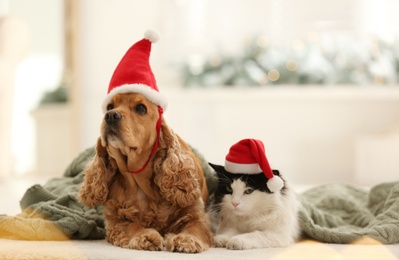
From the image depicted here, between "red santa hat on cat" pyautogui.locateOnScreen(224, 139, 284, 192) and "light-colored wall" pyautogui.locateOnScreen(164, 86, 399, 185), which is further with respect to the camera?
"light-colored wall" pyautogui.locateOnScreen(164, 86, 399, 185)

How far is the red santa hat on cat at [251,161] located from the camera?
6.32ft

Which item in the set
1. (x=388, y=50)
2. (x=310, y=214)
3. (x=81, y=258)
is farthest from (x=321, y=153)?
(x=81, y=258)

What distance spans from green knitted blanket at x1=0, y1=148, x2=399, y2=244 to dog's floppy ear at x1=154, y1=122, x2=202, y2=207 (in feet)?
0.75

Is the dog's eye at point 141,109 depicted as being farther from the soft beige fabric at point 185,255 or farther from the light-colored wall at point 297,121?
the light-colored wall at point 297,121

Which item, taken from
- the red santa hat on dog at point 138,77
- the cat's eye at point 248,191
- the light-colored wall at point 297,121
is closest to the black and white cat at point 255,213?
the cat's eye at point 248,191

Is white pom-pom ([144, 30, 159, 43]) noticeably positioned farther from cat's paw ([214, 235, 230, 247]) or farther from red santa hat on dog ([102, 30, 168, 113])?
cat's paw ([214, 235, 230, 247])

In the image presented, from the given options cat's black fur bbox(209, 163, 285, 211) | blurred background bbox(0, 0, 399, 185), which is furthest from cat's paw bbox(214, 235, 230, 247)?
blurred background bbox(0, 0, 399, 185)

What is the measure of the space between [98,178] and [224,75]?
3113 mm

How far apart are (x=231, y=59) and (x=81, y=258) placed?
3455 mm

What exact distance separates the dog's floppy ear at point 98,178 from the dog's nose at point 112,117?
19 cm

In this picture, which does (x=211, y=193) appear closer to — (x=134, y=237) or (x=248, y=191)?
(x=248, y=191)

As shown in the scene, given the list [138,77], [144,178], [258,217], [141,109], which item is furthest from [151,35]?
[258,217]

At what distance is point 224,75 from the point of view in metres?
4.97

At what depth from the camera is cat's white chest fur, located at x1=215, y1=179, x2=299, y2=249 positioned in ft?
6.35
